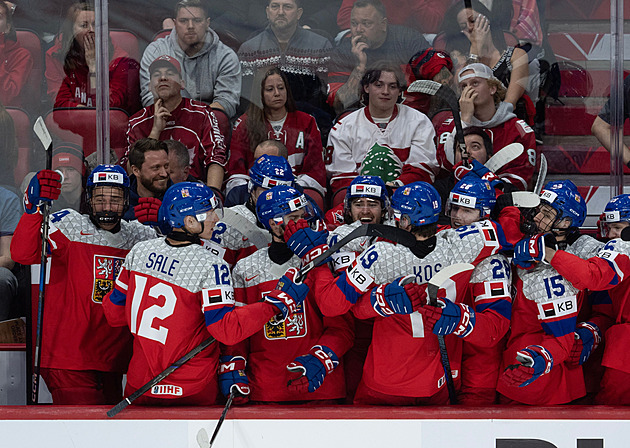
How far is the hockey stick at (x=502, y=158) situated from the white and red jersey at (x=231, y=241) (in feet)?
3.93

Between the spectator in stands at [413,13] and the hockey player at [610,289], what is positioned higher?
the spectator in stands at [413,13]

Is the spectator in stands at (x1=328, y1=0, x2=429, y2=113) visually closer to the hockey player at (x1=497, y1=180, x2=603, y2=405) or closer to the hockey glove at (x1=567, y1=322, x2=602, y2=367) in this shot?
the hockey player at (x1=497, y1=180, x2=603, y2=405)

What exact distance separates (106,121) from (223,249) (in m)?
0.97

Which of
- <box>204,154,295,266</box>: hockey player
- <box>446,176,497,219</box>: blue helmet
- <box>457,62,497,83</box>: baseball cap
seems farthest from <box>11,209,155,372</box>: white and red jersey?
<box>457,62,497,83</box>: baseball cap

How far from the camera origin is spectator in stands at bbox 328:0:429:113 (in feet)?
14.4

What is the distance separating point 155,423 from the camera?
3.17 metres

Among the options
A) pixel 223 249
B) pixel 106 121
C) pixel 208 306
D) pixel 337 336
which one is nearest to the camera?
pixel 208 306

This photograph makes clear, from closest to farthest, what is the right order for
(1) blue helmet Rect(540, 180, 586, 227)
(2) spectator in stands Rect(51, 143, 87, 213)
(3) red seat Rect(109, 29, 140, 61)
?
1. (1) blue helmet Rect(540, 180, 586, 227)
2. (2) spectator in stands Rect(51, 143, 87, 213)
3. (3) red seat Rect(109, 29, 140, 61)

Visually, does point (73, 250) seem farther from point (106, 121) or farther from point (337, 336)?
point (337, 336)

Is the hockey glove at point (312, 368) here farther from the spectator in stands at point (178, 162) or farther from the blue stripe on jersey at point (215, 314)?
the spectator in stands at point (178, 162)


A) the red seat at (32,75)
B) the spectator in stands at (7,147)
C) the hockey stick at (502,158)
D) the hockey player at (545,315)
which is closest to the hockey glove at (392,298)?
the hockey player at (545,315)

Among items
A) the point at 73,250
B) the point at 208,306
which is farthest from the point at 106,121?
the point at 208,306

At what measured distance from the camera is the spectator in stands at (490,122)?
13.6 feet

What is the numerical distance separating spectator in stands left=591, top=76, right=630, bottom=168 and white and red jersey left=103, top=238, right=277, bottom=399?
2184 millimetres
